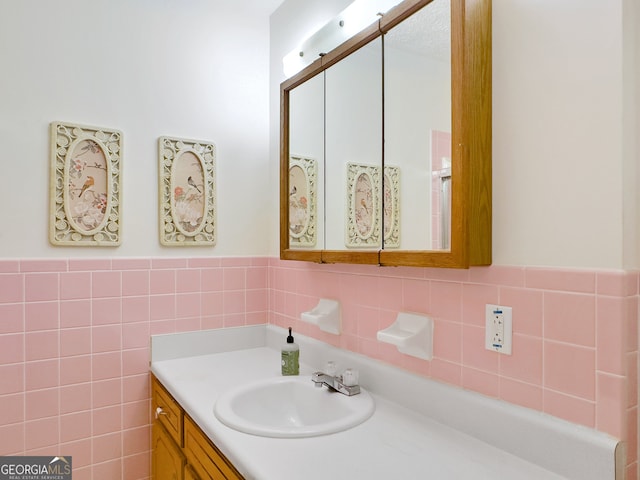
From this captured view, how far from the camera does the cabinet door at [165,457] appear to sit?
1.51 metres

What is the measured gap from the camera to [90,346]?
1.75 metres

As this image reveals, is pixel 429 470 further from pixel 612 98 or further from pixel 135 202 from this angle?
pixel 135 202

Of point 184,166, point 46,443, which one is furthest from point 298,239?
point 46,443

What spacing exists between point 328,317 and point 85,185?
3.56 feet

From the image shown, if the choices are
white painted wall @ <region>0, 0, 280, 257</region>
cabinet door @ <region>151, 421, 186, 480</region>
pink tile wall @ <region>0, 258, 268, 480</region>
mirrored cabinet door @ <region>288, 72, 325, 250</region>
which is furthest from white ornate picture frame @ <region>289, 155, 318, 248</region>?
cabinet door @ <region>151, 421, 186, 480</region>

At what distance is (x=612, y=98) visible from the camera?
2.79ft

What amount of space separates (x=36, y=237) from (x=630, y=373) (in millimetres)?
1866

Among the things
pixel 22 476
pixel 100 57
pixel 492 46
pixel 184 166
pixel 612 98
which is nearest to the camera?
pixel 612 98

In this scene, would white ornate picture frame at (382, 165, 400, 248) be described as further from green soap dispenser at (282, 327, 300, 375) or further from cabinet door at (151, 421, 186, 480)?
cabinet door at (151, 421, 186, 480)

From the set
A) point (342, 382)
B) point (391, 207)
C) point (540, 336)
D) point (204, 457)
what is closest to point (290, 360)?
point (342, 382)

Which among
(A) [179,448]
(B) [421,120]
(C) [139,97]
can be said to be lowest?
(A) [179,448]

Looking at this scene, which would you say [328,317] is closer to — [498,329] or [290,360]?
[290,360]

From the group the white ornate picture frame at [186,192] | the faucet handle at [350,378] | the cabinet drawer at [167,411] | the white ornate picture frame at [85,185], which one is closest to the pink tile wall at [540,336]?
the faucet handle at [350,378]

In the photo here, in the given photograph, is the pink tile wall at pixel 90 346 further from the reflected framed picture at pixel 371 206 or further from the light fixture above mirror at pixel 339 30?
the light fixture above mirror at pixel 339 30
